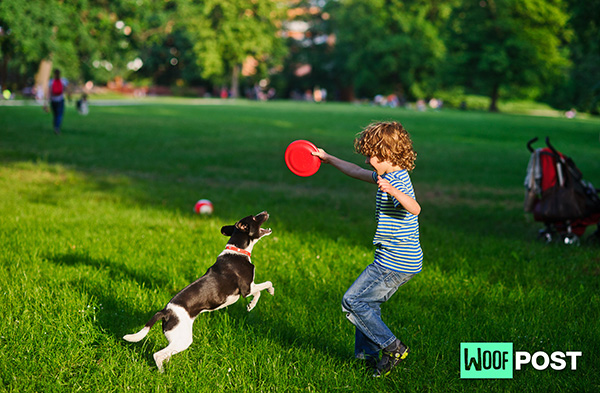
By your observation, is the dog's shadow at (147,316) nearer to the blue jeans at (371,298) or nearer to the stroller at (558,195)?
the blue jeans at (371,298)

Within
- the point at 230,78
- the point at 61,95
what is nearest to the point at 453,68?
the point at 230,78

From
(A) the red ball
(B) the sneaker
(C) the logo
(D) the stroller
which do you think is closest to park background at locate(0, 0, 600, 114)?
(A) the red ball

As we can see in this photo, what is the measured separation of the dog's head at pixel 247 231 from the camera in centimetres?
391

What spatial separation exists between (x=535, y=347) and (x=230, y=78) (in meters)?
85.0

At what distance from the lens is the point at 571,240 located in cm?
762

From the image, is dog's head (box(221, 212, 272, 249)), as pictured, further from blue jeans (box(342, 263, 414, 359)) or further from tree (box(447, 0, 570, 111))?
tree (box(447, 0, 570, 111))

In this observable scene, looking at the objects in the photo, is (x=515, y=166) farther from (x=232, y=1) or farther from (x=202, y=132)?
(x=232, y=1)

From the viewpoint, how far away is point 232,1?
247 ft

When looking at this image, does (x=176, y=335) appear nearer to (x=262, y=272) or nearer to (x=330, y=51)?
(x=262, y=272)

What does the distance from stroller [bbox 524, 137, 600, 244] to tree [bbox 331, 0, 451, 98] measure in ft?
221

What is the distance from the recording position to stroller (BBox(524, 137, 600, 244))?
24.8 feet

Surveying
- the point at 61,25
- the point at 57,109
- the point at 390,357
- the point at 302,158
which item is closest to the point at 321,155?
the point at 302,158

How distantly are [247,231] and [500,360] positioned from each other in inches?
80.7

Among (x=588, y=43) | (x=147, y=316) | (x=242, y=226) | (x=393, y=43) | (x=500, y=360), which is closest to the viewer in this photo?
(x=242, y=226)
